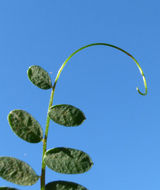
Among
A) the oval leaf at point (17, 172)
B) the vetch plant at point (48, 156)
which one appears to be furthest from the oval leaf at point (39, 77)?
the oval leaf at point (17, 172)

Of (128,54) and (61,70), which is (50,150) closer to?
(61,70)

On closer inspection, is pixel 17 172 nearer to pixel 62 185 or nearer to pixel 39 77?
pixel 62 185

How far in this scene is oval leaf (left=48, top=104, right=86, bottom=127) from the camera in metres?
0.50

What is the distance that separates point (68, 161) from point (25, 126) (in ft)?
0.28

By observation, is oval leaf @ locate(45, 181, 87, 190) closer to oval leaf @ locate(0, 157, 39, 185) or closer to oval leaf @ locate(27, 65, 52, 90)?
oval leaf @ locate(0, 157, 39, 185)

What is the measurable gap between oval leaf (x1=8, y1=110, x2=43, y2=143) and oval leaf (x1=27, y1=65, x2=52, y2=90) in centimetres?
8

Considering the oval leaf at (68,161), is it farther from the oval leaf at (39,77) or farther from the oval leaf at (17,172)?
the oval leaf at (39,77)

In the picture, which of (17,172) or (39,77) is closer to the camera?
(17,172)

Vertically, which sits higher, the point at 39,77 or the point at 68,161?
the point at 39,77

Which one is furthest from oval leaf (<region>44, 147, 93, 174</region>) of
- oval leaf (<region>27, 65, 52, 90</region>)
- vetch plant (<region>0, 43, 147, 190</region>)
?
oval leaf (<region>27, 65, 52, 90</region>)

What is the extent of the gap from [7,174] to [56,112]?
0.40ft

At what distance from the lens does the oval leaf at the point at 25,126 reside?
18.8 inches

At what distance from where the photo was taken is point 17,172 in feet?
1.49

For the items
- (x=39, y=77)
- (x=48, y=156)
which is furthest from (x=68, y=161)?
(x=39, y=77)
